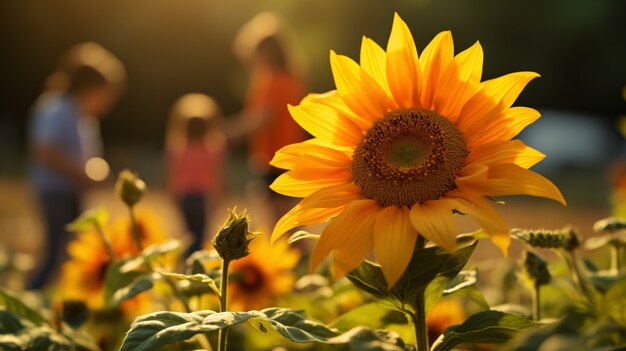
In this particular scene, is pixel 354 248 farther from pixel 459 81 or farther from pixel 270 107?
pixel 270 107

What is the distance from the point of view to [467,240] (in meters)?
0.76

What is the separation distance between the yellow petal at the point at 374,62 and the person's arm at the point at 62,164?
3.32 m

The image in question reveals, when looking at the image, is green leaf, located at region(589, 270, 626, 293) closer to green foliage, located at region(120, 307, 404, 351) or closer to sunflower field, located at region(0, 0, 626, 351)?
sunflower field, located at region(0, 0, 626, 351)

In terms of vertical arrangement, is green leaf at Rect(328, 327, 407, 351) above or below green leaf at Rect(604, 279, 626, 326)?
above

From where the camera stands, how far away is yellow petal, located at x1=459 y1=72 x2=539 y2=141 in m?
0.81

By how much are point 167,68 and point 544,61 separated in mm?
8664

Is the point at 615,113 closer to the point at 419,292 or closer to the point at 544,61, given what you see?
the point at 544,61

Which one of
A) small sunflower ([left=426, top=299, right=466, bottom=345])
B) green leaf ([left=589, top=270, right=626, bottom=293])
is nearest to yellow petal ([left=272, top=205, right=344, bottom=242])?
green leaf ([left=589, top=270, right=626, bottom=293])

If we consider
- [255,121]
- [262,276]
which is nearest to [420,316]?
[262,276]

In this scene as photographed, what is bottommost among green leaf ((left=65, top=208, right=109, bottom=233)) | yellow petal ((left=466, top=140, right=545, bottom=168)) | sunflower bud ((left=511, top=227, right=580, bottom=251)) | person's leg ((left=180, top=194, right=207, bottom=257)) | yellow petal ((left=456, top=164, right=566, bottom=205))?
person's leg ((left=180, top=194, right=207, bottom=257))

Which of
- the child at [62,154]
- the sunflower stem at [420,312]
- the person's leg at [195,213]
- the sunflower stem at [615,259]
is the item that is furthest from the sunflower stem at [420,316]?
the person's leg at [195,213]

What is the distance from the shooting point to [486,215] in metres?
0.70

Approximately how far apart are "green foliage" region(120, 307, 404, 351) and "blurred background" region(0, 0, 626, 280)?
13189 mm

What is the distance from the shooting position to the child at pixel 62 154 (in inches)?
158
